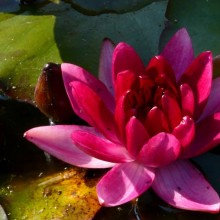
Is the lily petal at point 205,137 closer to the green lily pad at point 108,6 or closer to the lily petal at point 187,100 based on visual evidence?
the lily petal at point 187,100

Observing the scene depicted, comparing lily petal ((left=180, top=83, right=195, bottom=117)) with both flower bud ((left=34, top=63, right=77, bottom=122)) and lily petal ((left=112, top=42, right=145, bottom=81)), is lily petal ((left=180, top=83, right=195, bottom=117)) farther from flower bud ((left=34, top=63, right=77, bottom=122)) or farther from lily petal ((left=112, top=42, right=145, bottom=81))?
flower bud ((left=34, top=63, right=77, bottom=122))

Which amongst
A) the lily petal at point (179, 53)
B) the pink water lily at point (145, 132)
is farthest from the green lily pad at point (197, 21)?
the pink water lily at point (145, 132)

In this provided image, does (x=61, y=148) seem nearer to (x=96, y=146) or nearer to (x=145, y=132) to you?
(x=96, y=146)

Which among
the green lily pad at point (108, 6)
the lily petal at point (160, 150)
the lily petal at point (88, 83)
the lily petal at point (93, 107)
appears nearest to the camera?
the lily petal at point (160, 150)

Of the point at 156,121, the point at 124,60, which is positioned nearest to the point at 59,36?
the point at 124,60

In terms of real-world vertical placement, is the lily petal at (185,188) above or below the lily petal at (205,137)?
below

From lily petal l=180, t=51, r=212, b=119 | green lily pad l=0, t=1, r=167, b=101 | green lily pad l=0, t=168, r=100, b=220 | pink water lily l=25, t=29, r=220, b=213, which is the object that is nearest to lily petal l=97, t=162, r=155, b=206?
pink water lily l=25, t=29, r=220, b=213
